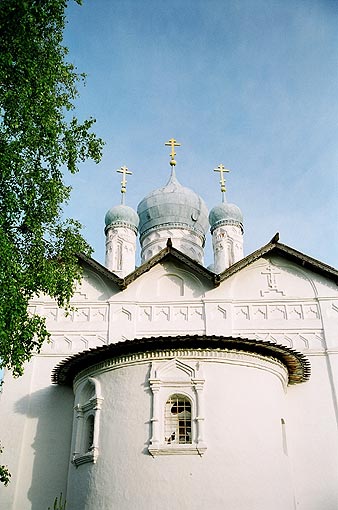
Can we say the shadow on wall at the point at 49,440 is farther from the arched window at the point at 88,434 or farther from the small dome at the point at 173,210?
the small dome at the point at 173,210

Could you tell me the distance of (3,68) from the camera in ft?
27.3

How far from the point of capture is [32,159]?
881cm

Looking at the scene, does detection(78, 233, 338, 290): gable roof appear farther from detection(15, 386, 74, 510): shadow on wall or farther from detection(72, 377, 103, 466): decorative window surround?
detection(72, 377, 103, 466): decorative window surround

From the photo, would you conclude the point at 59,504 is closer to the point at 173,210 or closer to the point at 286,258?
the point at 286,258

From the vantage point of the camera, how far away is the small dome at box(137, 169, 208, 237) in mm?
21062

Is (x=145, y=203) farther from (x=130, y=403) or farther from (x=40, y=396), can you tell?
(x=130, y=403)

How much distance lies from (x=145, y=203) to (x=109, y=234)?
2238mm

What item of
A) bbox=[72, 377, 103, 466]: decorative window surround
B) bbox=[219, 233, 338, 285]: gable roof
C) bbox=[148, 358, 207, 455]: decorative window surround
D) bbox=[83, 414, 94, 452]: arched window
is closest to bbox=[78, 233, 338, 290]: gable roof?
bbox=[219, 233, 338, 285]: gable roof

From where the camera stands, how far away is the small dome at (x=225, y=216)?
69.4 ft

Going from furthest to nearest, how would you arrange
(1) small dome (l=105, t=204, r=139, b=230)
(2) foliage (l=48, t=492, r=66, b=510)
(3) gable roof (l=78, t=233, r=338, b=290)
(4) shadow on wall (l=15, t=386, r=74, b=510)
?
(1) small dome (l=105, t=204, r=139, b=230) < (3) gable roof (l=78, t=233, r=338, b=290) < (4) shadow on wall (l=15, t=386, r=74, b=510) < (2) foliage (l=48, t=492, r=66, b=510)

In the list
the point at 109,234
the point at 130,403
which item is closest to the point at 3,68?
the point at 130,403

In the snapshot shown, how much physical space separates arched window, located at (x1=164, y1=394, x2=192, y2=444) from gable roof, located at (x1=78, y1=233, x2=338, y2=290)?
3.80 meters

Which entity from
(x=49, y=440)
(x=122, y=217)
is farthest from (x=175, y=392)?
(x=122, y=217)

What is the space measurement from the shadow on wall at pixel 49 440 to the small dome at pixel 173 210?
9800 millimetres
